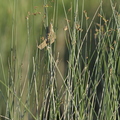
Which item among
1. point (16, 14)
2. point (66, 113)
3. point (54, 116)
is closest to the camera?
point (54, 116)

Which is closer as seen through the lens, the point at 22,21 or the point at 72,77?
the point at 72,77

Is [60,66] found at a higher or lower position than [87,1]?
lower

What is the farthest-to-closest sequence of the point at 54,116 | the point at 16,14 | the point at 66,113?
the point at 16,14 < the point at 66,113 < the point at 54,116

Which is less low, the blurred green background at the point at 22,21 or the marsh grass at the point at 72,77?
the blurred green background at the point at 22,21

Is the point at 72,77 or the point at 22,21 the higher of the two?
the point at 22,21

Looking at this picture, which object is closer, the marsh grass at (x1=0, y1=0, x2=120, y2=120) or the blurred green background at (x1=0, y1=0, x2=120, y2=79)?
the marsh grass at (x1=0, y1=0, x2=120, y2=120)

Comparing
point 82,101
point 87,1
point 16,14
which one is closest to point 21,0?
point 16,14

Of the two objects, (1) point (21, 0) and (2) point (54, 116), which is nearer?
(2) point (54, 116)

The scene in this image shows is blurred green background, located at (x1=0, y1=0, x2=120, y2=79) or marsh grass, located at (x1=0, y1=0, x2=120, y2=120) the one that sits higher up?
blurred green background, located at (x1=0, y1=0, x2=120, y2=79)

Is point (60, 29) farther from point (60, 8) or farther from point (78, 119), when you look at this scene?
point (78, 119)

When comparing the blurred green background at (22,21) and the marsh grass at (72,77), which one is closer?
the marsh grass at (72,77)

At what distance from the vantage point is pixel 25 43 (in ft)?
4.84

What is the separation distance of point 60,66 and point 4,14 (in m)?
0.41

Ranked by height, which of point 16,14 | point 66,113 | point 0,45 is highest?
point 16,14
